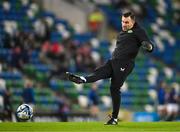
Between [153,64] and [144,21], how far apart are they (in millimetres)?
3210

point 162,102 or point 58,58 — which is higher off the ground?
point 58,58

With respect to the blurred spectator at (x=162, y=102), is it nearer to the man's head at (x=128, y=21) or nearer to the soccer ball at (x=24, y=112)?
the soccer ball at (x=24, y=112)

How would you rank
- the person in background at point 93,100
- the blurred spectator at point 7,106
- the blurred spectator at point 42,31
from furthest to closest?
the blurred spectator at point 42,31 < the person in background at point 93,100 < the blurred spectator at point 7,106

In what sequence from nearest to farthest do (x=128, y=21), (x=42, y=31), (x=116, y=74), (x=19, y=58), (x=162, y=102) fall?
(x=128, y=21)
(x=116, y=74)
(x=19, y=58)
(x=162, y=102)
(x=42, y=31)

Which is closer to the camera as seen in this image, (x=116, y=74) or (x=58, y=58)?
(x=116, y=74)

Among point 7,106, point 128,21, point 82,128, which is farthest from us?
point 7,106

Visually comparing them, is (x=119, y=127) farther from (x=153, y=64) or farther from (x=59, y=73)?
(x=153, y=64)

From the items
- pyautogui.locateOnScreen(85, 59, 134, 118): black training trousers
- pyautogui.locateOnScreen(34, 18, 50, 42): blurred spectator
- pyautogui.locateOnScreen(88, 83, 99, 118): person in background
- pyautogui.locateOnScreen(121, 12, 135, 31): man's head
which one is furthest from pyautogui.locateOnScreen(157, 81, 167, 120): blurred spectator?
pyautogui.locateOnScreen(121, 12, 135, 31): man's head

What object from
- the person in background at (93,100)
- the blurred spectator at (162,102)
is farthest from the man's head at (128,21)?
the blurred spectator at (162,102)

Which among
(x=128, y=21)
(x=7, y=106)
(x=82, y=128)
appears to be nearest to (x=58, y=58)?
(x=7, y=106)

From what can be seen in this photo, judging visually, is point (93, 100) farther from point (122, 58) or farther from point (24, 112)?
point (122, 58)

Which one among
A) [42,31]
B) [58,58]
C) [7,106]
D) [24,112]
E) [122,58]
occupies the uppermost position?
[42,31]

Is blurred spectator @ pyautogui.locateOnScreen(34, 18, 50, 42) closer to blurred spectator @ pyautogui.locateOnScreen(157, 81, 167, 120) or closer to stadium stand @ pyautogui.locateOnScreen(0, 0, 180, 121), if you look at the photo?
stadium stand @ pyautogui.locateOnScreen(0, 0, 180, 121)

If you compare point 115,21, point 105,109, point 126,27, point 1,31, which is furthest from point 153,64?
point 126,27
